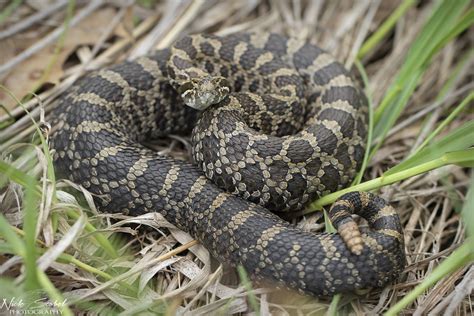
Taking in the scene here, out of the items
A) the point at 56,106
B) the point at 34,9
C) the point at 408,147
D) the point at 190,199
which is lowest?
the point at 190,199

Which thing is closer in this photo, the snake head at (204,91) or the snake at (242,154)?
the snake at (242,154)

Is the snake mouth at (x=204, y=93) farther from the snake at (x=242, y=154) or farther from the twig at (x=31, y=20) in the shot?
the twig at (x=31, y=20)

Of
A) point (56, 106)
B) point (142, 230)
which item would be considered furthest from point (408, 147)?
point (56, 106)

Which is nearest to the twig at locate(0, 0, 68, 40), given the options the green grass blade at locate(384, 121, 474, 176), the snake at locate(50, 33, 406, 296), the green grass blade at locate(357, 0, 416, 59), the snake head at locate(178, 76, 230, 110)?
the snake at locate(50, 33, 406, 296)

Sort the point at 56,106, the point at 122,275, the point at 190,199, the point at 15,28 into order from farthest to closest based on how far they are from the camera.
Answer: the point at 15,28 < the point at 56,106 < the point at 190,199 < the point at 122,275

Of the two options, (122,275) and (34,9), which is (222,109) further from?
(34,9)

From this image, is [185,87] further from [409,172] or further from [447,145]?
[447,145]

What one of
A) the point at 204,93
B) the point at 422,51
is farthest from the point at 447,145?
the point at 204,93

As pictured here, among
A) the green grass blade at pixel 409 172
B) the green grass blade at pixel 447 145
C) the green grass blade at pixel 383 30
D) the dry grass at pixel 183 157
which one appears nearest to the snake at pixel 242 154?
the green grass blade at pixel 409 172
